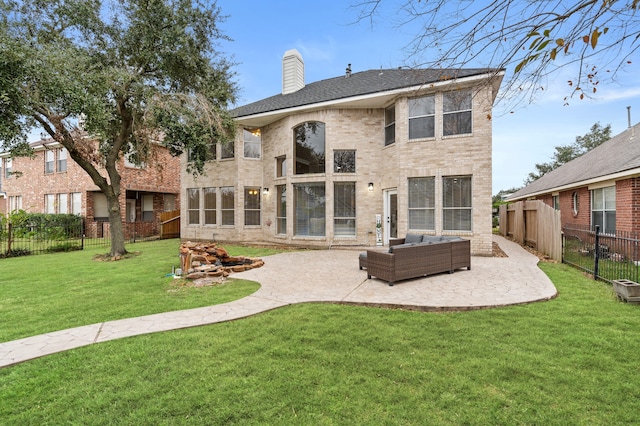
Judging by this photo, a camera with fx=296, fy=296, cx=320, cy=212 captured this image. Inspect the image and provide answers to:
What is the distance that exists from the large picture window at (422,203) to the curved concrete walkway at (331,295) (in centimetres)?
289

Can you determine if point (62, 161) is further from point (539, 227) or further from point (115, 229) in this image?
point (539, 227)

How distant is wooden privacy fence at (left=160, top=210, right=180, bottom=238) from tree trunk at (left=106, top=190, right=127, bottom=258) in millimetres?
6936

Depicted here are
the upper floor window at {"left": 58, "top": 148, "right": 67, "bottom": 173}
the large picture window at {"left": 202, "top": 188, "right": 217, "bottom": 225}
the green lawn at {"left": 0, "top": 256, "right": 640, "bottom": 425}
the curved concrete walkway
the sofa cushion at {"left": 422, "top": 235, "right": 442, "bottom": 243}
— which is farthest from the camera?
the upper floor window at {"left": 58, "top": 148, "right": 67, "bottom": 173}

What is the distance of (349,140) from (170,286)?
938cm

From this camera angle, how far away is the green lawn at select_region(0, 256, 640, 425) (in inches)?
98.1

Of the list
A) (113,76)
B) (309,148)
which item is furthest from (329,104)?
(113,76)

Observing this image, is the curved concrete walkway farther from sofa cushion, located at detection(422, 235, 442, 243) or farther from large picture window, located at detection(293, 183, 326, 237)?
large picture window, located at detection(293, 183, 326, 237)

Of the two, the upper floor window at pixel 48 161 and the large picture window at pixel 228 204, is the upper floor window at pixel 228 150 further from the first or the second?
the upper floor window at pixel 48 161

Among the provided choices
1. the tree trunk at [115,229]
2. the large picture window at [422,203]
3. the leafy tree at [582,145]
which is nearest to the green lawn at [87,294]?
the tree trunk at [115,229]

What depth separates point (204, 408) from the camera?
101 inches

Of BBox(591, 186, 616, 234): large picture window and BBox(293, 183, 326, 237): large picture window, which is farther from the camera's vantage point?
BBox(293, 183, 326, 237): large picture window

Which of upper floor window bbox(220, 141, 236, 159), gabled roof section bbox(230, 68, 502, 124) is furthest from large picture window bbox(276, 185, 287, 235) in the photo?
gabled roof section bbox(230, 68, 502, 124)

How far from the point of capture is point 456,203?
1130 cm

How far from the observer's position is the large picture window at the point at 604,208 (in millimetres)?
10641
